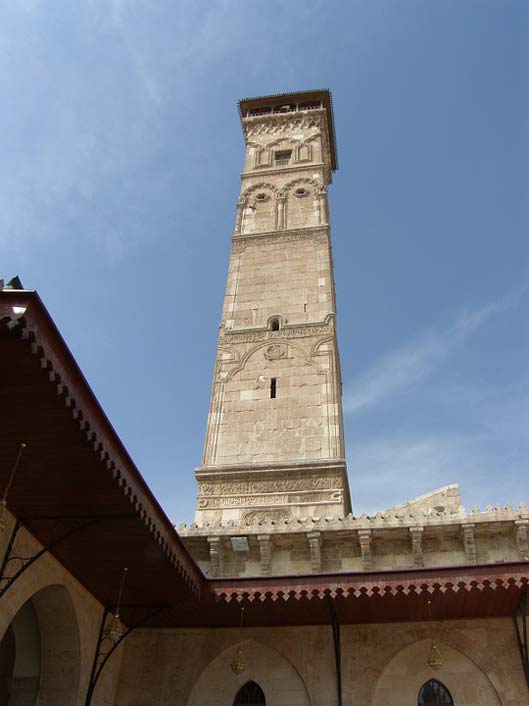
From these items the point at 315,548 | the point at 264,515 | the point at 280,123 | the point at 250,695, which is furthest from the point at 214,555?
the point at 280,123

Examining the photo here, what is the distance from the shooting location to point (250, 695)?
428 inches

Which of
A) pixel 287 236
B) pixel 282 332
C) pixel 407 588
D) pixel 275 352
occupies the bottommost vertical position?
pixel 407 588

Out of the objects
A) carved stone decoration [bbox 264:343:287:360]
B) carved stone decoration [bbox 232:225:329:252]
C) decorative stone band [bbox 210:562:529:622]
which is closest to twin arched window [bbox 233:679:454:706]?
decorative stone band [bbox 210:562:529:622]

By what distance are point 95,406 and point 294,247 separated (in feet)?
47.5

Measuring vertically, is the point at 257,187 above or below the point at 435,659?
above

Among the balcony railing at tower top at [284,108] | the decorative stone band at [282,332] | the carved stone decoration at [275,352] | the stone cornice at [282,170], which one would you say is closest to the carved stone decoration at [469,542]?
the carved stone decoration at [275,352]

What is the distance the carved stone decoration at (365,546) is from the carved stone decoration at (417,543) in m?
0.75

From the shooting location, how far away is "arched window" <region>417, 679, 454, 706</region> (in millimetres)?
10297

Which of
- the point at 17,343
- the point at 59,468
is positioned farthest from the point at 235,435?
the point at 17,343

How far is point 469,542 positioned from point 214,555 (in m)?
4.45

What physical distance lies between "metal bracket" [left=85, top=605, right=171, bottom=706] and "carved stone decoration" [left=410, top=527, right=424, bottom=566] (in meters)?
4.28

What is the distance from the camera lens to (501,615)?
10.5 meters

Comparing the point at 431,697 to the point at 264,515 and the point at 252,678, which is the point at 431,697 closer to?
the point at 252,678

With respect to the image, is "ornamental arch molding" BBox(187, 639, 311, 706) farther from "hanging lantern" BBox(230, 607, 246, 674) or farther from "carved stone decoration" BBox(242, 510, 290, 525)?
"carved stone decoration" BBox(242, 510, 290, 525)
